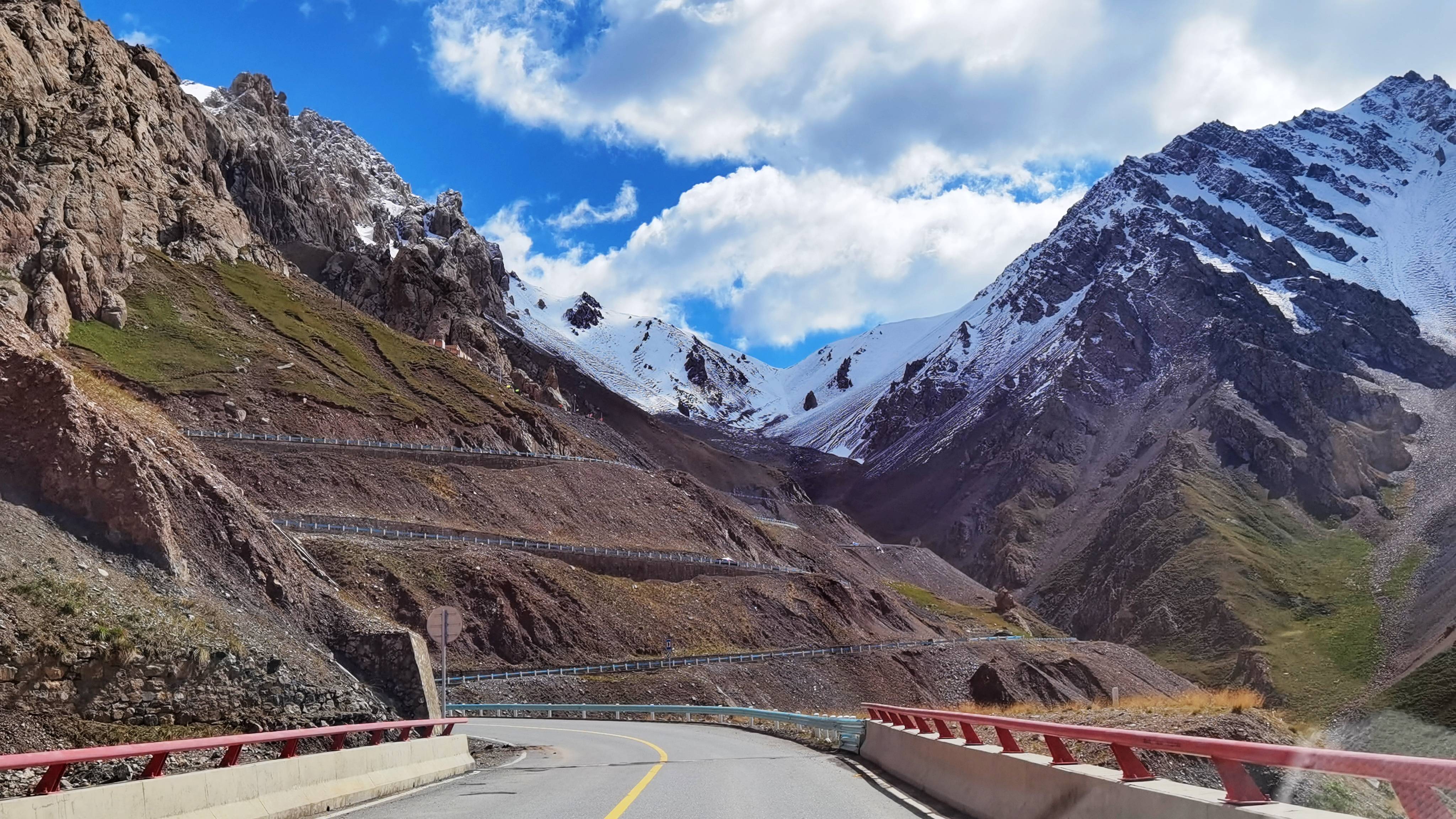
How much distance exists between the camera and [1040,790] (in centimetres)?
975

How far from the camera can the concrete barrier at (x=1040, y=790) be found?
21.2ft

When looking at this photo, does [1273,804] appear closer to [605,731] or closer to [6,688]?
[6,688]

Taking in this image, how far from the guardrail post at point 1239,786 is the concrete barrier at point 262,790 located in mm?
8538

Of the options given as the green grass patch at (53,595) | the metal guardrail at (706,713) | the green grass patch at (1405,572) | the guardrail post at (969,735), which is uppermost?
the green grass patch at (1405,572)

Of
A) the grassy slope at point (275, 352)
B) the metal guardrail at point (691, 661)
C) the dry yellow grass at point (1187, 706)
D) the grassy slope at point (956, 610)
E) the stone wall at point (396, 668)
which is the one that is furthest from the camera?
the grassy slope at point (956, 610)

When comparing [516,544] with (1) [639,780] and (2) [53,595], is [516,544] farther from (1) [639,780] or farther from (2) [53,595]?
(1) [639,780]

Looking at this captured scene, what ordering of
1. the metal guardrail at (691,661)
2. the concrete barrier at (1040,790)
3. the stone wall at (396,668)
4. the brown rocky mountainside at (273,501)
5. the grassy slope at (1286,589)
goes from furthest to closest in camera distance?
the grassy slope at (1286,589) < the metal guardrail at (691,661) < the stone wall at (396,668) < the brown rocky mountainside at (273,501) < the concrete barrier at (1040,790)

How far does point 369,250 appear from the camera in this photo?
16575 cm

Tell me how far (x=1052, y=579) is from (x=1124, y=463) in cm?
3315

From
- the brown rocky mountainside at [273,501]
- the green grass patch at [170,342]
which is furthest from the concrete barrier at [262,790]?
the green grass patch at [170,342]

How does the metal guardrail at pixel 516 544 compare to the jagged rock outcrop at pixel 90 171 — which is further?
the jagged rock outcrop at pixel 90 171

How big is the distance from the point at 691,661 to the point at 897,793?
4596 centimetres

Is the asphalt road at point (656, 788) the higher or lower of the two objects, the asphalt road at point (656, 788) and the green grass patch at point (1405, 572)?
the lower

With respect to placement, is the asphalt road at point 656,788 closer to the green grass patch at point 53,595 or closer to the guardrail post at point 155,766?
the guardrail post at point 155,766
